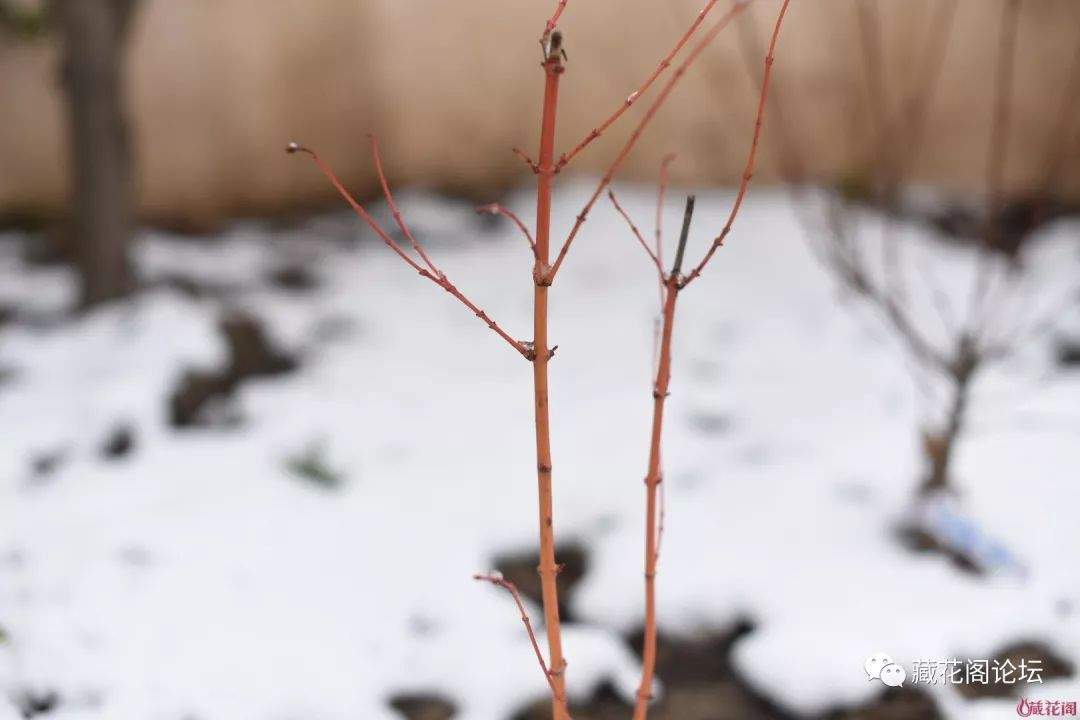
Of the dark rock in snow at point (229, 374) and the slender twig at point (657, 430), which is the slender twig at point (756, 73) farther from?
the slender twig at point (657, 430)

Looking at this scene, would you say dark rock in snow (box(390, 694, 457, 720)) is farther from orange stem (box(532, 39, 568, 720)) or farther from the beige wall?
the beige wall

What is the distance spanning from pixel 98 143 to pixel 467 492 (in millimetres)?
1324

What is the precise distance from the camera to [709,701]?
1.73 m

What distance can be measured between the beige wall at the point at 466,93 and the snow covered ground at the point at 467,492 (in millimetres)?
368

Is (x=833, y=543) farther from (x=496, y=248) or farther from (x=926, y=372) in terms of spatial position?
(x=496, y=248)

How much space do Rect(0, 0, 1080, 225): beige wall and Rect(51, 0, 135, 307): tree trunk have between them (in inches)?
27.7

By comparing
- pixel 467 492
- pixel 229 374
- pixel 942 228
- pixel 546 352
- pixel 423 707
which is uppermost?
pixel 546 352

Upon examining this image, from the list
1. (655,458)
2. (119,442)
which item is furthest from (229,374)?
(655,458)

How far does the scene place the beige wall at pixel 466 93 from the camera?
3215mm

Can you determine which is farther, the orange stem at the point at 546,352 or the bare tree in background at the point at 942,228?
the bare tree in background at the point at 942,228

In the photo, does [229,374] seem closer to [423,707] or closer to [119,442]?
[119,442]

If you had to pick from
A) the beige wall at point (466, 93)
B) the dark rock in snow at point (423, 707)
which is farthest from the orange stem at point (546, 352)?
the beige wall at point (466, 93)

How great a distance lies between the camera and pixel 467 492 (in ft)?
7.16

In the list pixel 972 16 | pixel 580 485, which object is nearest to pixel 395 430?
pixel 580 485
